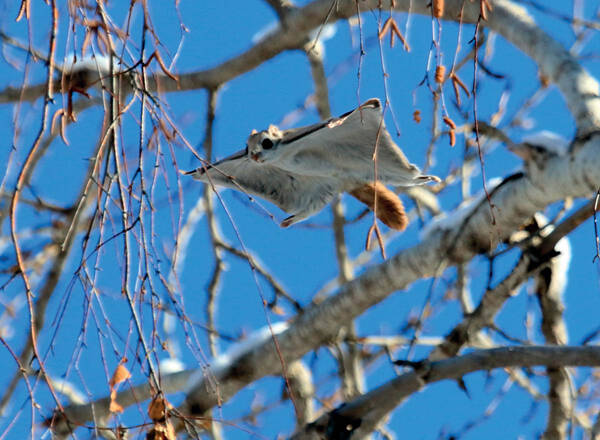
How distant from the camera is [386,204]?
2.27m

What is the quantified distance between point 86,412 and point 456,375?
160cm

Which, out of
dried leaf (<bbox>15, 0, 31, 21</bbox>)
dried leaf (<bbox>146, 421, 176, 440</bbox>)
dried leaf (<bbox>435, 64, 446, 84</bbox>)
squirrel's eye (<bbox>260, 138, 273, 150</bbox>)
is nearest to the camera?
dried leaf (<bbox>15, 0, 31, 21</bbox>)

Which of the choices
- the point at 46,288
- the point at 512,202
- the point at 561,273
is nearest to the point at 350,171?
the point at 512,202

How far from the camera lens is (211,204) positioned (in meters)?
3.57

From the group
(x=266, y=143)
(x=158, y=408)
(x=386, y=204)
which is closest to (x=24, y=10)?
(x=266, y=143)

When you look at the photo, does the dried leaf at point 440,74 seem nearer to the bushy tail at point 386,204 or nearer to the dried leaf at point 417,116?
the dried leaf at point 417,116

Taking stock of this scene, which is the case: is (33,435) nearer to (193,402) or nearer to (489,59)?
(193,402)

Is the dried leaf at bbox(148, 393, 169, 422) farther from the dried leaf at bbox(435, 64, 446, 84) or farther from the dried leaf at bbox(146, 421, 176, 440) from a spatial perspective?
the dried leaf at bbox(435, 64, 446, 84)

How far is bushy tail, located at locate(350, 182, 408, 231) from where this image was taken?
226 centimetres

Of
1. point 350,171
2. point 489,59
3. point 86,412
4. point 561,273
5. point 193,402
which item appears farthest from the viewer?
point 489,59

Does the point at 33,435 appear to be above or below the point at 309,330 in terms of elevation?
below

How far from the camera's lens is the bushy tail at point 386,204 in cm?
226

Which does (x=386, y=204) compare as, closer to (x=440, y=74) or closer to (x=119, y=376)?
(x=440, y=74)

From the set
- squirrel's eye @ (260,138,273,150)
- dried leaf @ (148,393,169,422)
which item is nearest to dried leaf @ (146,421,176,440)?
dried leaf @ (148,393,169,422)
